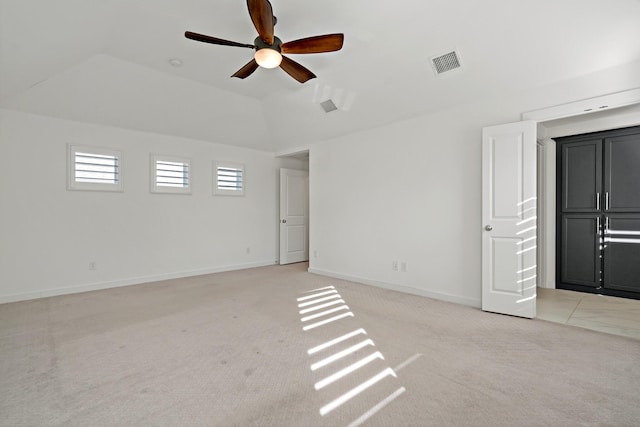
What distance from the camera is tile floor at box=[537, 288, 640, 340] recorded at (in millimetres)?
3035

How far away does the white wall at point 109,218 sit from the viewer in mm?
4000

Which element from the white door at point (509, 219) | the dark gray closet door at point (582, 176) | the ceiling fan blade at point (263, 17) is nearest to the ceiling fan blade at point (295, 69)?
the ceiling fan blade at point (263, 17)

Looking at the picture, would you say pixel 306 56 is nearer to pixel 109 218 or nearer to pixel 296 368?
pixel 296 368

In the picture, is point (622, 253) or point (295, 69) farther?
point (622, 253)

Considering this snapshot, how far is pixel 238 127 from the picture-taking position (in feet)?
18.6

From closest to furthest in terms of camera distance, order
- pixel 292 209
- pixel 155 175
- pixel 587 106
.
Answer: pixel 587 106 → pixel 155 175 → pixel 292 209

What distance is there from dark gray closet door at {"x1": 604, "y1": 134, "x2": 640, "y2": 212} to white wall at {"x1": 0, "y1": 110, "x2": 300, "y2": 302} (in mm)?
5714

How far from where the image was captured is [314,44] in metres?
2.62

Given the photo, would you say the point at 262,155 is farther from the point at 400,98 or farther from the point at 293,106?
the point at 400,98

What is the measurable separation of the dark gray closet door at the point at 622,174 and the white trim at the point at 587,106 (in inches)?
58.7

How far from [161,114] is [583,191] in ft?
20.9

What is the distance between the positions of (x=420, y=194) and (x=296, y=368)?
2.88m

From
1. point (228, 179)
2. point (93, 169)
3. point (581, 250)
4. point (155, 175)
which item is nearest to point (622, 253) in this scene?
point (581, 250)

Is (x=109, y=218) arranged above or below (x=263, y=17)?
below
